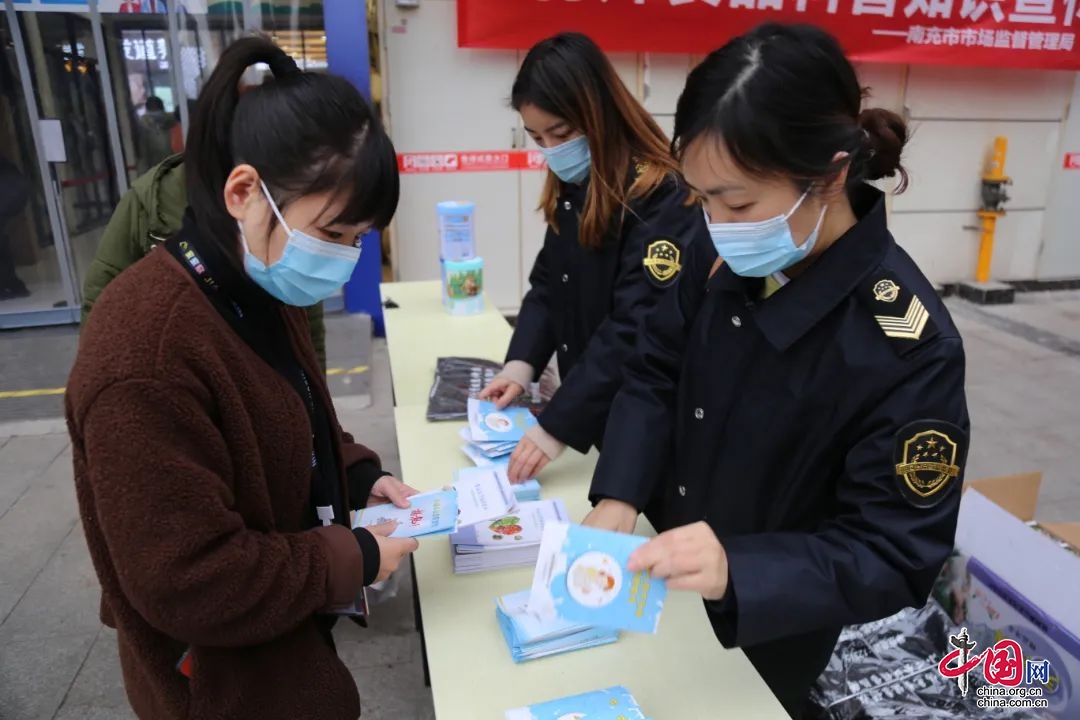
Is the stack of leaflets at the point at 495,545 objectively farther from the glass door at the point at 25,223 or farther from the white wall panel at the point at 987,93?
the white wall panel at the point at 987,93

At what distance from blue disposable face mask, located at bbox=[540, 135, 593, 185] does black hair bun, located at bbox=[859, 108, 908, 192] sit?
0.75 m

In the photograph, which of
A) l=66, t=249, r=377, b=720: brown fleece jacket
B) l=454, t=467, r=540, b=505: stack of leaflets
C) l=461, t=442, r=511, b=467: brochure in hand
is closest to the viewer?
l=66, t=249, r=377, b=720: brown fleece jacket

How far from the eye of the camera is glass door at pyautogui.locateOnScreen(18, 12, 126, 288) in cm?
465

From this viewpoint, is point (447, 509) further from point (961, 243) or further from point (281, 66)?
point (961, 243)

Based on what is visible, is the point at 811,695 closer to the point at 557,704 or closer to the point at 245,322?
the point at 557,704

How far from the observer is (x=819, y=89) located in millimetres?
956

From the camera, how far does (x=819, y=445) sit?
3.46ft

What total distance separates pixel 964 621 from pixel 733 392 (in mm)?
1198

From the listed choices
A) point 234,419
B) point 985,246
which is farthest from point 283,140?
point 985,246

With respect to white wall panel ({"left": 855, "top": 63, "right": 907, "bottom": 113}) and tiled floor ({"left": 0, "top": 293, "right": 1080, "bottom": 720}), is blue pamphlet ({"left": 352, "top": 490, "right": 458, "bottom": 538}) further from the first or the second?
white wall panel ({"left": 855, "top": 63, "right": 907, "bottom": 113})

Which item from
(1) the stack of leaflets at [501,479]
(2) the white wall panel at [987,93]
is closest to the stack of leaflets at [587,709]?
(1) the stack of leaflets at [501,479]

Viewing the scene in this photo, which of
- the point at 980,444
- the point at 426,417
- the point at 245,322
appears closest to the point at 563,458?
the point at 426,417

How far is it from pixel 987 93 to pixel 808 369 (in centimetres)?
607

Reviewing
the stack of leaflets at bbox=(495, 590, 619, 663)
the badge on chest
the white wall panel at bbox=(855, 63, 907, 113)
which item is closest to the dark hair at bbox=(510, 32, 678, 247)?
the badge on chest
